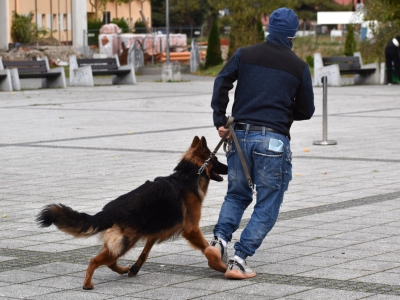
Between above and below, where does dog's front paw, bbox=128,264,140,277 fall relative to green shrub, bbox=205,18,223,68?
below

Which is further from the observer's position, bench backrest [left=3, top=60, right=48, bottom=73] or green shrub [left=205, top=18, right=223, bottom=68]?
green shrub [left=205, top=18, right=223, bottom=68]

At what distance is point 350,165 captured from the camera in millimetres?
10578

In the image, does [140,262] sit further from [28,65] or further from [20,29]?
[20,29]

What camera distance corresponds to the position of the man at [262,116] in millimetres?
5539

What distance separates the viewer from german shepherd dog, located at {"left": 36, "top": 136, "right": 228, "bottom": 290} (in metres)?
5.19

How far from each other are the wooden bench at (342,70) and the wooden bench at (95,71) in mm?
6067

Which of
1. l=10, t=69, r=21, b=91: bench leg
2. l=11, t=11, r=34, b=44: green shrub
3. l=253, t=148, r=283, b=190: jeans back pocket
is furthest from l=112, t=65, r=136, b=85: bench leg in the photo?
l=253, t=148, r=283, b=190: jeans back pocket

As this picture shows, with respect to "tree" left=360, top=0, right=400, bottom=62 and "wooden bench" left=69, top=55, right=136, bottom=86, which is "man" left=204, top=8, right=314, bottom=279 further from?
"tree" left=360, top=0, right=400, bottom=62

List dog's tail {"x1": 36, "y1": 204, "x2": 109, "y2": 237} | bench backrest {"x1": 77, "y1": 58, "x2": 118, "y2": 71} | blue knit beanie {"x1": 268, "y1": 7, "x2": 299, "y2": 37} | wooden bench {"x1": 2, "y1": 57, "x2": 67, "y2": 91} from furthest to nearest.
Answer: bench backrest {"x1": 77, "y1": 58, "x2": 118, "y2": 71}
wooden bench {"x1": 2, "y1": 57, "x2": 67, "y2": 91}
blue knit beanie {"x1": 268, "y1": 7, "x2": 299, "y2": 37}
dog's tail {"x1": 36, "y1": 204, "x2": 109, "y2": 237}

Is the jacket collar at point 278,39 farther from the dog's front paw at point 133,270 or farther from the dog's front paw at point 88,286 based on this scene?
the dog's front paw at point 88,286

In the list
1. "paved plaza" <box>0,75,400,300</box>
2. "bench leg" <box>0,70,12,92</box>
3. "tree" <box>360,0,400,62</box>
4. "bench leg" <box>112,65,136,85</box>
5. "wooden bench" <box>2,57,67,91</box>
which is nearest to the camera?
"paved plaza" <box>0,75,400,300</box>

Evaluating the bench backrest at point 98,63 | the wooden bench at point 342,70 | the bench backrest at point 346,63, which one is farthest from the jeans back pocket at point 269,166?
the bench backrest at point 98,63

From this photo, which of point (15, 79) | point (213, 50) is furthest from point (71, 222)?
point (213, 50)

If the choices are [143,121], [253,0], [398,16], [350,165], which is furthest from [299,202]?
[253,0]
